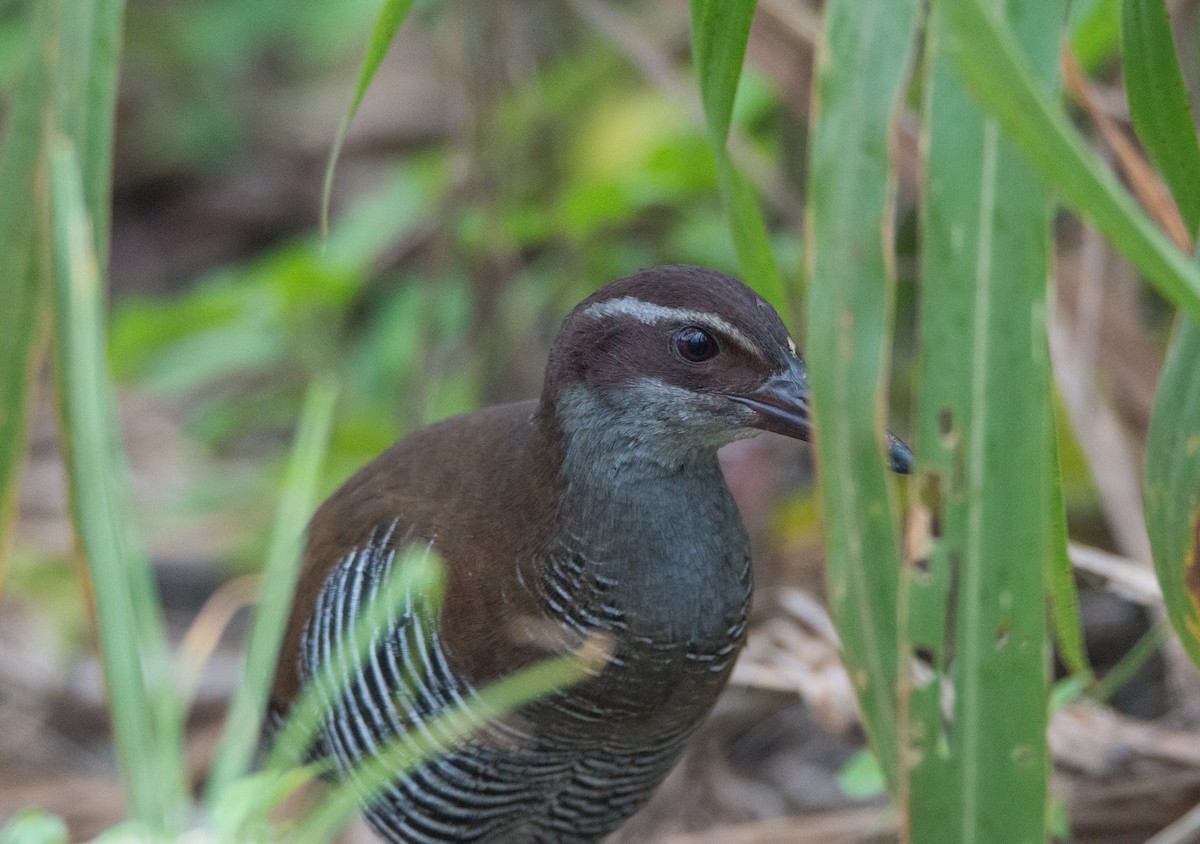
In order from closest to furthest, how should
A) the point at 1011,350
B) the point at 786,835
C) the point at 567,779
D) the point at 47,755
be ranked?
the point at 1011,350 → the point at 567,779 → the point at 786,835 → the point at 47,755

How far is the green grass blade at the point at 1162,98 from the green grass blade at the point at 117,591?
99cm

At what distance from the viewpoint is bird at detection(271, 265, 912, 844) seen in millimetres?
1841

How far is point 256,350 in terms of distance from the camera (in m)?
4.23

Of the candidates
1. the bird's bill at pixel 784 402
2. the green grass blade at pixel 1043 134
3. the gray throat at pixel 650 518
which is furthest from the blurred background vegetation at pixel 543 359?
the green grass blade at pixel 1043 134

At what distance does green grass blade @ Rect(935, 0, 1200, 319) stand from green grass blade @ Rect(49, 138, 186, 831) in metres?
0.70

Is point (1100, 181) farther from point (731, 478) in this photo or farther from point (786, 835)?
point (731, 478)

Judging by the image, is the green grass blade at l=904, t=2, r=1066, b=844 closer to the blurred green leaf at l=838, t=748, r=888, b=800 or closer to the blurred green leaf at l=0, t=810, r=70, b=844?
the blurred green leaf at l=0, t=810, r=70, b=844

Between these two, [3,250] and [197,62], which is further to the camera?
[197,62]

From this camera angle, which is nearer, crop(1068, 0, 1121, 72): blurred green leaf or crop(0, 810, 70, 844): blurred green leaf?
crop(0, 810, 70, 844): blurred green leaf

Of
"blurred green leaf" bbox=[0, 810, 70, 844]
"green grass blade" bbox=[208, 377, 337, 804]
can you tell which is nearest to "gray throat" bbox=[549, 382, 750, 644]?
"green grass blade" bbox=[208, 377, 337, 804]

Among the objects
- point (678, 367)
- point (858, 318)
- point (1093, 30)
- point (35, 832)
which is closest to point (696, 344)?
point (678, 367)

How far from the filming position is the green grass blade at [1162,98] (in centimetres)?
150

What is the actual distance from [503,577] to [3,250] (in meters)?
0.71

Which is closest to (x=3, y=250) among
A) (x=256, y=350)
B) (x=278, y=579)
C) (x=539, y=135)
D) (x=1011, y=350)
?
(x=278, y=579)
